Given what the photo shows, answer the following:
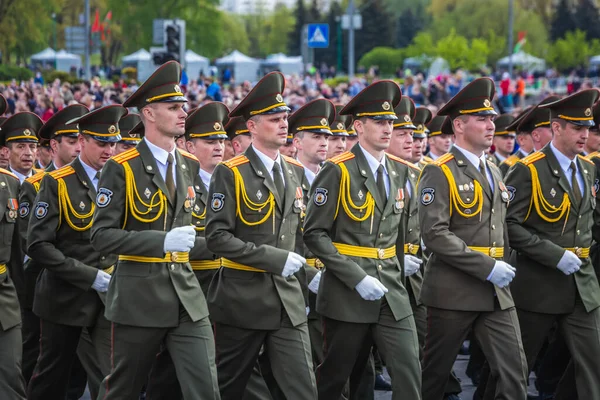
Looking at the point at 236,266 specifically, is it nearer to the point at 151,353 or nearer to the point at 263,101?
the point at 151,353

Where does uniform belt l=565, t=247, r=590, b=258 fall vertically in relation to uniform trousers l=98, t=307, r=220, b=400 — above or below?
above

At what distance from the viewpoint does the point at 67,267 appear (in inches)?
292

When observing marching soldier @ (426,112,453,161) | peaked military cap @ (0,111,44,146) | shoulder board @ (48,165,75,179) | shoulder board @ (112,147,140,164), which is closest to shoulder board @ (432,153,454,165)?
shoulder board @ (112,147,140,164)

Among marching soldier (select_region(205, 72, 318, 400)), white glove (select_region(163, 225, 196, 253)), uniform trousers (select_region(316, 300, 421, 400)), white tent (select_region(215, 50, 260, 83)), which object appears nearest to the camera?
white glove (select_region(163, 225, 196, 253))

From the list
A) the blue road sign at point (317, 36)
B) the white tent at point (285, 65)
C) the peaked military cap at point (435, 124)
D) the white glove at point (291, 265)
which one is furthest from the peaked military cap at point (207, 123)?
the white tent at point (285, 65)

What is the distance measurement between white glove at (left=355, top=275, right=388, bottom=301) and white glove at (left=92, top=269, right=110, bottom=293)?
5.67 ft

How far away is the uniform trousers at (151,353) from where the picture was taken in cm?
632

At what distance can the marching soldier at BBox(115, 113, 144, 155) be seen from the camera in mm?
9102

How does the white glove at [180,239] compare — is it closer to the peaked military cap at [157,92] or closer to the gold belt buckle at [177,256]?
the gold belt buckle at [177,256]

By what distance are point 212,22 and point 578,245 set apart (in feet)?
235

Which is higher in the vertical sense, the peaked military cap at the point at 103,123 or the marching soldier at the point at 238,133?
the peaked military cap at the point at 103,123

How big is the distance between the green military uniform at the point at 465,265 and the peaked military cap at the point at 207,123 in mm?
2179

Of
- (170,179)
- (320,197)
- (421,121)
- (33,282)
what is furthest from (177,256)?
(421,121)

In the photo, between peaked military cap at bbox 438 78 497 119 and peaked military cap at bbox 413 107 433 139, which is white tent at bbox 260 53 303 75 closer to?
peaked military cap at bbox 413 107 433 139
